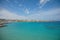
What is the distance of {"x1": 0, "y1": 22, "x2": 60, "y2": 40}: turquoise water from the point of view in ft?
6.58

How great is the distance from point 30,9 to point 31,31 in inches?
20.0

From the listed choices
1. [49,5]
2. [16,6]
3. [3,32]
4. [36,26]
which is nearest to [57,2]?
[49,5]

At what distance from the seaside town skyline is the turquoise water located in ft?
0.46

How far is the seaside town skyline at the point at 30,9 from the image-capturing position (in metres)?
2.02

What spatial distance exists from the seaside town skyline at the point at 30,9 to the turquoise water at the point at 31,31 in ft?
0.46

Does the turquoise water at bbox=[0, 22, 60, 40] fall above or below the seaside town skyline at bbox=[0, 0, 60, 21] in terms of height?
below

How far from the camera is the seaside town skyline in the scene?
79.4 inches

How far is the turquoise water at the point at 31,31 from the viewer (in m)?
2.01

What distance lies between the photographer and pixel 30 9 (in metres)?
2.05

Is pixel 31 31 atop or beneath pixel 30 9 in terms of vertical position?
beneath

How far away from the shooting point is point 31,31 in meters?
2.05

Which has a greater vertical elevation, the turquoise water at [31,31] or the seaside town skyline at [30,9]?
the seaside town skyline at [30,9]

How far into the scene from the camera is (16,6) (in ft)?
6.85

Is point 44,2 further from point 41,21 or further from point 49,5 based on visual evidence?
point 41,21
